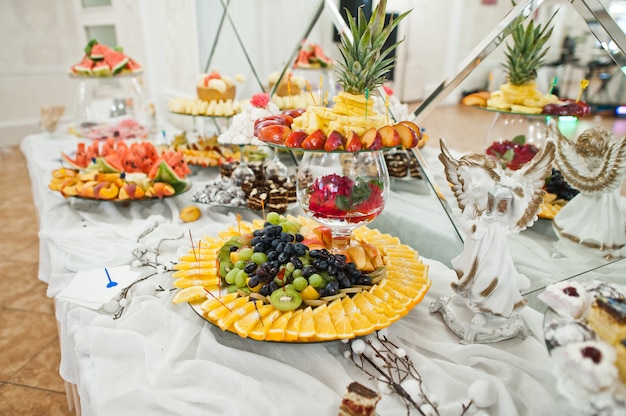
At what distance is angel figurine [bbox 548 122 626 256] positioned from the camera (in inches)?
45.8

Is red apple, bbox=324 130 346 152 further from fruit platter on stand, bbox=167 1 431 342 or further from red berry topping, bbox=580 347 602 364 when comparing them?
red berry topping, bbox=580 347 602 364

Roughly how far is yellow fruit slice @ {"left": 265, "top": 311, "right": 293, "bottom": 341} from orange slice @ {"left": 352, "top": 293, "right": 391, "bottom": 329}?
16 centimetres

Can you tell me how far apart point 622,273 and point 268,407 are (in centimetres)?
98

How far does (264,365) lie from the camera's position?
2.63ft

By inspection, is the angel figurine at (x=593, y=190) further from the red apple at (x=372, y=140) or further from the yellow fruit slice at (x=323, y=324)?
the yellow fruit slice at (x=323, y=324)

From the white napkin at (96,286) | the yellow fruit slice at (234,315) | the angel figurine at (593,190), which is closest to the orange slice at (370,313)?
the yellow fruit slice at (234,315)

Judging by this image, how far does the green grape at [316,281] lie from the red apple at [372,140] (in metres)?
0.31

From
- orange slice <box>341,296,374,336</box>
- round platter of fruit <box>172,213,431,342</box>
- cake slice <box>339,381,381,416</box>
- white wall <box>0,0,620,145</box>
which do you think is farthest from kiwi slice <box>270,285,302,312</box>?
white wall <box>0,0,620,145</box>

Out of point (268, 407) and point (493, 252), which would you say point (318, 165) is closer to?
point (493, 252)

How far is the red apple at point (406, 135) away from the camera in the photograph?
0.95 m

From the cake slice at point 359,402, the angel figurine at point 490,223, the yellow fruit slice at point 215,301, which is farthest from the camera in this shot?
the yellow fruit slice at point 215,301

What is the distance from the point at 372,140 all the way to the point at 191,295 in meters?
0.54

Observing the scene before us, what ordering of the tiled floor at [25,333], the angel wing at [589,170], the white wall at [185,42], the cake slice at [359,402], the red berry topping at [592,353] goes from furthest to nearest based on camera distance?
the white wall at [185,42], the tiled floor at [25,333], the angel wing at [589,170], the cake slice at [359,402], the red berry topping at [592,353]

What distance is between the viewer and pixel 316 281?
35.2 inches
